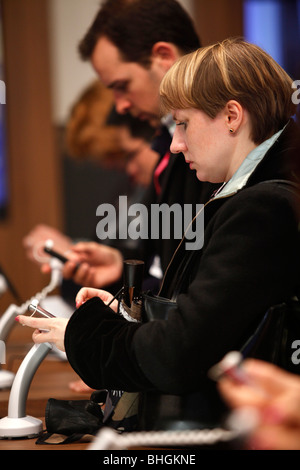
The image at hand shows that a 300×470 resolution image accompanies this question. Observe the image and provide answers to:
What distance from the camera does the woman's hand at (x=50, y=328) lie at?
960mm

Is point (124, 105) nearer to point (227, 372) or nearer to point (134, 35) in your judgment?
point (134, 35)

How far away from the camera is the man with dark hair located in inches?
65.0

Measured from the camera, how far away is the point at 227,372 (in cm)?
57

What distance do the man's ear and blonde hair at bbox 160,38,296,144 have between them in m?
0.65

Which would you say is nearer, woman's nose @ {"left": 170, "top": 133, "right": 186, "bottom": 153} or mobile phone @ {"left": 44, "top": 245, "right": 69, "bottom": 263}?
woman's nose @ {"left": 170, "top": 133, "right": 186, "bottom": 153}

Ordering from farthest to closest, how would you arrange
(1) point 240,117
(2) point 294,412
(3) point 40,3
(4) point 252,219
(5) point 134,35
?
(3) point 40,3 < (5) point 134,35 < (1) point 240,117 < (4) point 252,219 < (2) point 294,412

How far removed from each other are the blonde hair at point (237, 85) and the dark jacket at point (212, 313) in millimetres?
91

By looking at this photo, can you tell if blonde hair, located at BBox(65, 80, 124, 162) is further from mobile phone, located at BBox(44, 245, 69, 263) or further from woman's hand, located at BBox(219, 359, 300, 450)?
woman's hand, located at BBox(219, 359, 300, 450)

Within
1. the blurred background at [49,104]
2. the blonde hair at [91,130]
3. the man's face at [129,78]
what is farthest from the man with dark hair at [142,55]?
the blurred background at [49,104]

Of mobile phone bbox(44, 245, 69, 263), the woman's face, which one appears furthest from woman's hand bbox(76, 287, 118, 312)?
mobile phone bbox(44, 245, 69, 263)

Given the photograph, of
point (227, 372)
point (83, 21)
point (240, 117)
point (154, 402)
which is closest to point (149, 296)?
point (154, 402)

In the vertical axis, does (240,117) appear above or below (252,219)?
above

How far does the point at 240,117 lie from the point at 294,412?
0.53 m

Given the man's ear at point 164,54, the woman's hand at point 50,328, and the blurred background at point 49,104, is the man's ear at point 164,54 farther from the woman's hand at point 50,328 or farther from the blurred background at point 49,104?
the blurred background at point 49,104
